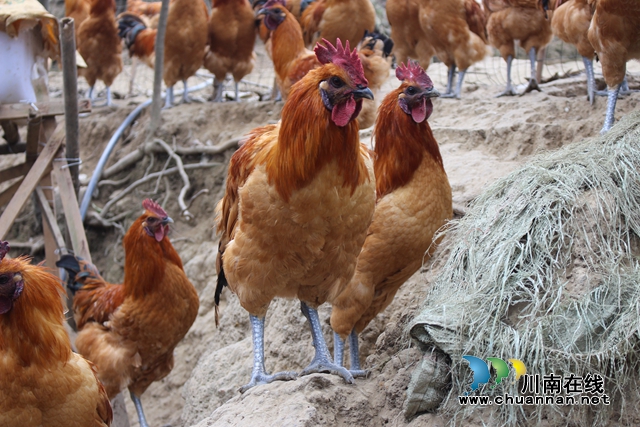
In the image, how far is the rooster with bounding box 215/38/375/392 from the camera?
3.05 metres

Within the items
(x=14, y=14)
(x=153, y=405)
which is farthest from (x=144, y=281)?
(x=14, y=14)

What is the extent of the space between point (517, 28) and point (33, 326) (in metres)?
6.05

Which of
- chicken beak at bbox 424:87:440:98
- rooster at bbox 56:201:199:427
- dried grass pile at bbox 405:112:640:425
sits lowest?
rooster at bbox 56:201:199:427

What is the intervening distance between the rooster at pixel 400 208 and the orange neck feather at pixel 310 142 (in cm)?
71

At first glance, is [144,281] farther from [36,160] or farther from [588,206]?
[588,206]

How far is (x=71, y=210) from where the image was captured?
6.45m

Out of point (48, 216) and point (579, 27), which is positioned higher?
point (579, 27)

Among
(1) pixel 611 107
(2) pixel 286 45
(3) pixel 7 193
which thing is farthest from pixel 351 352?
(3) pixel 7 193

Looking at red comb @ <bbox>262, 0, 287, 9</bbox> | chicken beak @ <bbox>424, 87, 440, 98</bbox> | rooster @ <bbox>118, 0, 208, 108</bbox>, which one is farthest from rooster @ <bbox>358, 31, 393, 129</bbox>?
rooster @ <bbox>118, 0, 208, 108</bbox>

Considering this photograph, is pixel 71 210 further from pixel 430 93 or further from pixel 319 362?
pixel 430 93

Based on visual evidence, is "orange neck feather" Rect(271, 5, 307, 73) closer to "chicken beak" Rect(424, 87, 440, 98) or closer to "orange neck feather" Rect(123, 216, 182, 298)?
"orange neck feather" Rect(123, 216, 182, 298)

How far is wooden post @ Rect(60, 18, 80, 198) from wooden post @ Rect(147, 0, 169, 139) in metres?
2.16

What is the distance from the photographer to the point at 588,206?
10.3 ft

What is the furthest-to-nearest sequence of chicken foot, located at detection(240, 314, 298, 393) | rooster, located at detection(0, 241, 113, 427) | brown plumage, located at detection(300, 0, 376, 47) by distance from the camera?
brown plumage, located at detection(300, 0, 376, 47) → chicken foot, located at detection(240, 314, 298, 393) → rooster, located at detection(0, 241, 113, 427)
